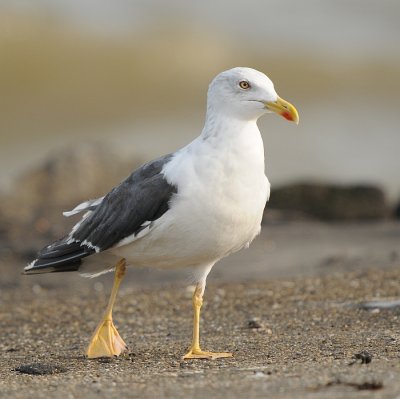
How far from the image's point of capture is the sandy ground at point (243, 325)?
18.3 feet

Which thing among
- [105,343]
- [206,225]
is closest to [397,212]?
[105,343]

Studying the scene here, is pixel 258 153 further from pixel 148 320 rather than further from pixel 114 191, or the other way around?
pixel 148 320

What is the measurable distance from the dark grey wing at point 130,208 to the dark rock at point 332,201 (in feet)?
24.5

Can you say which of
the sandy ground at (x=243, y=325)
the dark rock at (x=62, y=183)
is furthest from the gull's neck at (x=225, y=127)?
the dark rock at (x=62, y=183)

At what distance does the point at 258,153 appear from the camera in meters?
7.16

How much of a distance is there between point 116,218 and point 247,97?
125 cm

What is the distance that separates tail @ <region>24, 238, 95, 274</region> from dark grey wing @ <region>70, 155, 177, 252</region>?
8cm

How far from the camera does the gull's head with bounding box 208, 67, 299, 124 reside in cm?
713

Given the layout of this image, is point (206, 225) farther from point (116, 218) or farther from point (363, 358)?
point (363, 358)

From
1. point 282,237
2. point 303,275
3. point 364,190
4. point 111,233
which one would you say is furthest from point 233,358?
point 364,190

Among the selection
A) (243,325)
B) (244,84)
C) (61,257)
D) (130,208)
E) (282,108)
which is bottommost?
(243,325)

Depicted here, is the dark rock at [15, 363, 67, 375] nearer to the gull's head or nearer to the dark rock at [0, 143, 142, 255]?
the gull's head

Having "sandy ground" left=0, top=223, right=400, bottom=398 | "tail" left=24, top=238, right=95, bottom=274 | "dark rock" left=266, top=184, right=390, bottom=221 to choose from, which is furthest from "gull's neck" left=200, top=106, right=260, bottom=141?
"dark rock" left=266, top=184, right=390, bottom=221

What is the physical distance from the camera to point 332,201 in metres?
15.0
